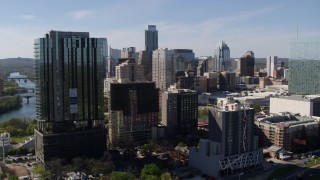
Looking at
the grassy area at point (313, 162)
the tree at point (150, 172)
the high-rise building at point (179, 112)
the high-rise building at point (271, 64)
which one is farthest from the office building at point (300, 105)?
the high-rise building at point (271, 64)

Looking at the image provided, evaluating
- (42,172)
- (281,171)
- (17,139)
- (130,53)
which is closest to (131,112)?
(17,139)

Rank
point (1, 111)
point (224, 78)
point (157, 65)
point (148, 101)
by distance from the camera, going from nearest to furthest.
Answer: point (148, 101)
point (1, 111)
point (157, 65)
point (224, 78)

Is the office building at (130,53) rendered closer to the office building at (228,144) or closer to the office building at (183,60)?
the office building at (183,60)

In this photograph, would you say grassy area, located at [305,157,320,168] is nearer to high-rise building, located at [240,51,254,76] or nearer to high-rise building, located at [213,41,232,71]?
high-rise building, located at [240,51,254,76]

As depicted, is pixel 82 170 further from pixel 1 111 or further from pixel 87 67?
pixel 1 111

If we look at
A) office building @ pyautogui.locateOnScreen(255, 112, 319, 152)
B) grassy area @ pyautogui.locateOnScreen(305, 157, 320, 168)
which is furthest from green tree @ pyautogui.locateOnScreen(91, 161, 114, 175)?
office building @ pyautogui.locateOnScreen(255, 112, 319, 152)

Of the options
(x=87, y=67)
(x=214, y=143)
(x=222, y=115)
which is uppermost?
(x=87, y=67)

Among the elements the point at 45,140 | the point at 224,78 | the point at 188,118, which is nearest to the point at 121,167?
the point at 45,140
